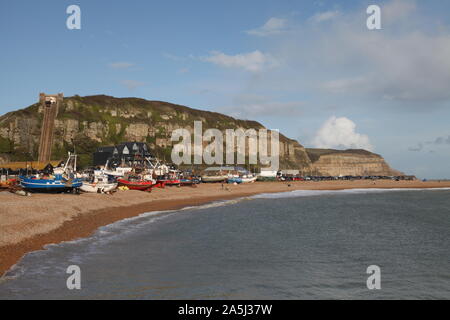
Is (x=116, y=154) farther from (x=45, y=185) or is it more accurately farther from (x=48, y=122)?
(x=45, y=185)

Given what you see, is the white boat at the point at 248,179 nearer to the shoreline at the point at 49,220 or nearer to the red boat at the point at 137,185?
the red boat at the point at 137,185

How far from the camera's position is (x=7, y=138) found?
13600 cm

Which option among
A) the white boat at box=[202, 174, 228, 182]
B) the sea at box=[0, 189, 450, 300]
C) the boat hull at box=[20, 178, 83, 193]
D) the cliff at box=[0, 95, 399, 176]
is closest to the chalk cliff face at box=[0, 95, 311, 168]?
the cliff at box=[0, 95, 399, 176]

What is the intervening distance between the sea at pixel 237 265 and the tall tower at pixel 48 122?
112 m

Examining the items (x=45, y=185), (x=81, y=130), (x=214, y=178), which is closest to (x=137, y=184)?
(x=45, y=185)

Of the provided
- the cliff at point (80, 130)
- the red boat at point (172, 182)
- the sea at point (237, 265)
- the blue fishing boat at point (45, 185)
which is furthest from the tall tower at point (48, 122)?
the sea at point (237, 265)

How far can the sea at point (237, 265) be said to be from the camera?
664 inches

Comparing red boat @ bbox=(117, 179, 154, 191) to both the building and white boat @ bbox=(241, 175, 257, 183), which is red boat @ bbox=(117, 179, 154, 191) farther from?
white boat @ bbox=(241, 175, 257, 183)

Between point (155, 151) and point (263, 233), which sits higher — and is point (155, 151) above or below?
above

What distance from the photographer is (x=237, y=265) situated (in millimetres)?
21844

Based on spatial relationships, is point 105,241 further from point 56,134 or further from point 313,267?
point 56,134
